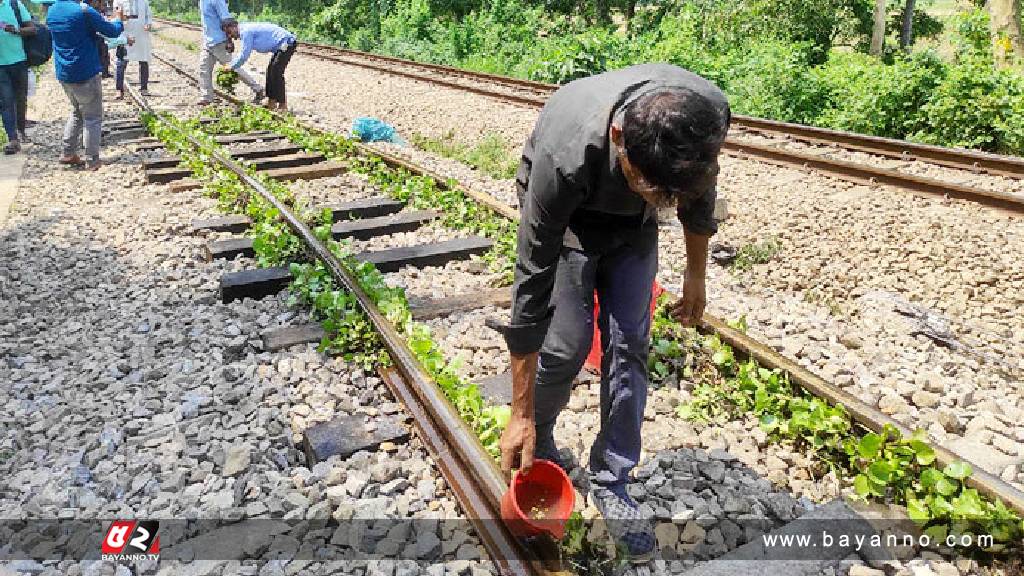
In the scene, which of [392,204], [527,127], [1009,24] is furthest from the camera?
[1009,24]

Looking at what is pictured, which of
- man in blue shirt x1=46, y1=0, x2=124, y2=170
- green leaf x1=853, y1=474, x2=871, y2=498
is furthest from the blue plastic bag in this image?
green leaf x1=853, y1=474, x2=871, y2=498

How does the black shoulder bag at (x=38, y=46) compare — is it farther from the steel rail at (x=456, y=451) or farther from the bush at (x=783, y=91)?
the bush at (x=783, y=91)

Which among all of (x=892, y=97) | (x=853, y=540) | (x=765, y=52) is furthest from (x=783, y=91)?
(x=853, y=540)

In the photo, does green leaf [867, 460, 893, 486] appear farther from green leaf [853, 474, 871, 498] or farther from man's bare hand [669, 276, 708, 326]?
man's bare hand [669, 276, 708, 326]

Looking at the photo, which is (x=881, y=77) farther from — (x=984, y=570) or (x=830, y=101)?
(x=984, y=570)

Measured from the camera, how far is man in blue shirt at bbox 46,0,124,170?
8.16 m

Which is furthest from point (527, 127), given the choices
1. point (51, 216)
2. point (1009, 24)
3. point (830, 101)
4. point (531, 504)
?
point (1009, 24)

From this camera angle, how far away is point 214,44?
37.6 feet

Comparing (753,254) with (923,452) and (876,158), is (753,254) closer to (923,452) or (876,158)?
(923,452)

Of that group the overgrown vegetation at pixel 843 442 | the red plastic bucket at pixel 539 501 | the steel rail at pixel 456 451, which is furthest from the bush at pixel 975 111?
the red plastic bucket at pixel 539 501

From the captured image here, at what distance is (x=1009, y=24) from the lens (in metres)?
12.6

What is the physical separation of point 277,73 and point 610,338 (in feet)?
32.3

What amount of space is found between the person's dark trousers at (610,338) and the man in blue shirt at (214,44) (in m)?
10.0

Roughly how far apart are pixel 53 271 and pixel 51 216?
1.65 m
